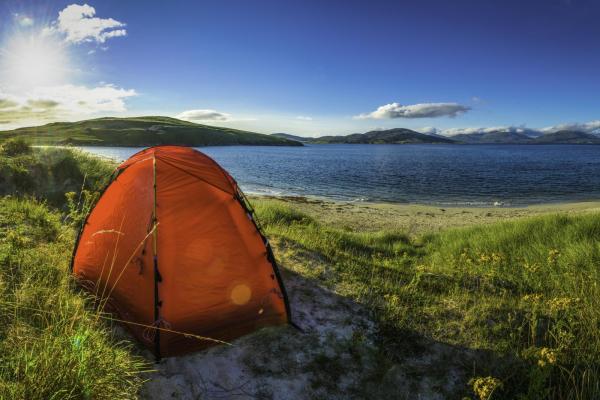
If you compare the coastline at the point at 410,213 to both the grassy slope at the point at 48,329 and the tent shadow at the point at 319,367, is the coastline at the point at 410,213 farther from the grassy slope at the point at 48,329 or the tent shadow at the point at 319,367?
the grassy slope at the point at 48,329

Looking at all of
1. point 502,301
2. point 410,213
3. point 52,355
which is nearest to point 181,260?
point 52,355

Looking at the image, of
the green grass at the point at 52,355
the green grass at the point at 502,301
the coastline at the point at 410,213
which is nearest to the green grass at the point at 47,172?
the green grass at the point at 52,355

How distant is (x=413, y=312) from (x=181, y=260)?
4.16 metres

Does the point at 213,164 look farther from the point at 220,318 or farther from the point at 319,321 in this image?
the point at 319,321

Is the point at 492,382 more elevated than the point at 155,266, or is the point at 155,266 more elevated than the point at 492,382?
the point at 155,266

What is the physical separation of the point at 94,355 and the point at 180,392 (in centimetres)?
128

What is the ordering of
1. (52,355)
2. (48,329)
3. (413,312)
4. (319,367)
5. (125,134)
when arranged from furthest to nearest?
(125,134) → (413,312) → (319,367) → (48,329) → (52,355)

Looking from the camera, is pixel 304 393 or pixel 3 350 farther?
pixel 304 393

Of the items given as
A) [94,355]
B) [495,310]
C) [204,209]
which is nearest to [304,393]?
[94,355]

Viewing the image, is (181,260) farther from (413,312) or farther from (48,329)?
(413,312)

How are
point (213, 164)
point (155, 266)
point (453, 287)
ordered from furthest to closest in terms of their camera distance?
1. point (453, 287)
2. point (213, 164)
3. point (155, 266)

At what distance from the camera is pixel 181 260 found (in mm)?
5191

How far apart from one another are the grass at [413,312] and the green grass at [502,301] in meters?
0.02

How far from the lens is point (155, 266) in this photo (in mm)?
4984
